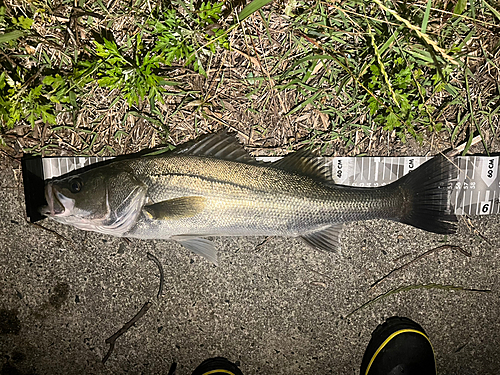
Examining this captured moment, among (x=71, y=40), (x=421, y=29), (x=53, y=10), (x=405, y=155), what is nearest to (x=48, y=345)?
(x=71, y=40)

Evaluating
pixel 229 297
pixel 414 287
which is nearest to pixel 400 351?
pixel 414 287

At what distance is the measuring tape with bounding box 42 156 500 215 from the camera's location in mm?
2416

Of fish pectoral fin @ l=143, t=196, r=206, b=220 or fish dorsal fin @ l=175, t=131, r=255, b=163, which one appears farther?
fish dorsal fin @ l=175, t=131, r=255, b=163

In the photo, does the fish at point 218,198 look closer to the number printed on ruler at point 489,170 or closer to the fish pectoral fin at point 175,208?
the fish pectoral fin at point 175,208

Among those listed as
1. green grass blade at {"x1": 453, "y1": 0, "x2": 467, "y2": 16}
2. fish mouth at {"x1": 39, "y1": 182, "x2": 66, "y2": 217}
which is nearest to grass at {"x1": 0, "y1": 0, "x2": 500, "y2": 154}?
green grass blade at {"x1": 453, "y1": 0, "x2": 467, "y2": 16}

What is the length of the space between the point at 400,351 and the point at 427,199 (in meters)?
1.32

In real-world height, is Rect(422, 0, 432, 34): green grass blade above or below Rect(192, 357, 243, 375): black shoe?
above

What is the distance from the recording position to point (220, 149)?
2.19 m

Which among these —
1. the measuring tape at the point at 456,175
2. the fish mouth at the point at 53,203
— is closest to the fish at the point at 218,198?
the fish mouth at the point at 53,203

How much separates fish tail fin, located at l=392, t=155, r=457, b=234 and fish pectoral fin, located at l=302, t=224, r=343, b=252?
47 cm

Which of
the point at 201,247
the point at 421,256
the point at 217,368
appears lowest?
the point at 217,368

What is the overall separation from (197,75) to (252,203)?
1.11m

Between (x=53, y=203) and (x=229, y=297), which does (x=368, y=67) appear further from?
(x=53, y=203)

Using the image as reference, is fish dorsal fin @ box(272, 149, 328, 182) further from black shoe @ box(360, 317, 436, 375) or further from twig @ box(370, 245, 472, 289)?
black shoe @ box(360, 317, 436, 375)
